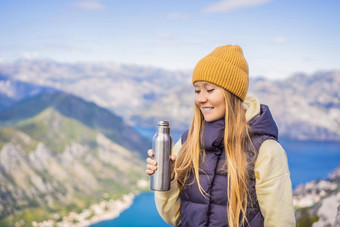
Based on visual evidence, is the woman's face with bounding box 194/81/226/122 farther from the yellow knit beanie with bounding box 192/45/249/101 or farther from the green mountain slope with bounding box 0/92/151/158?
the green mountain slope with bounding box 0/92/151/158

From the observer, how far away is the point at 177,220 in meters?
2.42

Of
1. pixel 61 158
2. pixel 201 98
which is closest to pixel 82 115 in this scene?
pixel 61 158

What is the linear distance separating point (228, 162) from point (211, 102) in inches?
15.7

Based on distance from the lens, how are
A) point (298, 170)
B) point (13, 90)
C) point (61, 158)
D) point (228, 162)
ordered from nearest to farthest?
point (228, 162)
point (61, 158)
point (298, 170)
point (13, 90)

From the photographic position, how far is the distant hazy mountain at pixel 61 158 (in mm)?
68125

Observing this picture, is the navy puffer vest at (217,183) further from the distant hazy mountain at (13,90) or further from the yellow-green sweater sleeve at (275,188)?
the distant hazy mountain at (13,90)

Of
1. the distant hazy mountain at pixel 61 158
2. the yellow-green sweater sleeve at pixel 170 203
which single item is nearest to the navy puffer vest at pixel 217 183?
the yellow-green sweater sleeve at pixel 170 203

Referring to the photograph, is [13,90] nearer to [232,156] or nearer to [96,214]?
[96,214]

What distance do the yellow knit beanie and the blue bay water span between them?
→ 68.0 m

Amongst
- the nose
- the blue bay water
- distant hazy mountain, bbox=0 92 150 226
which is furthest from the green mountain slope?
the nose

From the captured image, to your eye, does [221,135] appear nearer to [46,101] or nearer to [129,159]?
[129,159]

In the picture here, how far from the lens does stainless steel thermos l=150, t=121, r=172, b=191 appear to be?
2119 mm

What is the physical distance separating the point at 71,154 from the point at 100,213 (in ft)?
84.4

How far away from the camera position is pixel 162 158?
6.98 ft
